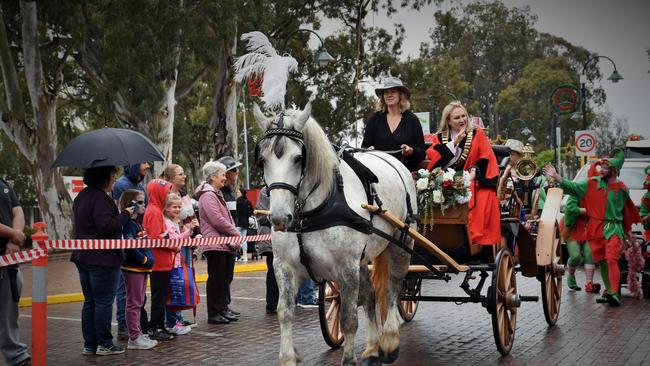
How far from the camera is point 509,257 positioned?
8445 millimetres

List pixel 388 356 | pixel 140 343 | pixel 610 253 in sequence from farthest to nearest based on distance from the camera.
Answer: pixel 610 253 → pixel 140 343 → pixel 388 356

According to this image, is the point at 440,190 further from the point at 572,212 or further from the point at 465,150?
the point at 572,212

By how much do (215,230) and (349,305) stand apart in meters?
4.38

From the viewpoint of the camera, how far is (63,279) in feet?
57.0

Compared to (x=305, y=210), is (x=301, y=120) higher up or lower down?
higher up

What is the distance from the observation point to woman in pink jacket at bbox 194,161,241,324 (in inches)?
405

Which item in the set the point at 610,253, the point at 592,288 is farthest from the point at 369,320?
the point at 592,288

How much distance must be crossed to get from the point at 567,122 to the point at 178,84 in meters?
46.9

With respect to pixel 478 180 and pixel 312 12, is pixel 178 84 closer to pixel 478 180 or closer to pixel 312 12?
pixel 312 12

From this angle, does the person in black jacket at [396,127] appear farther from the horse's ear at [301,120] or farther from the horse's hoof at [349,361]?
the horse's hoof at [349,361]

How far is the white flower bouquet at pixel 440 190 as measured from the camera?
25.9 feet

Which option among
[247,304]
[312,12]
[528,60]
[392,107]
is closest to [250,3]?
[312,12]

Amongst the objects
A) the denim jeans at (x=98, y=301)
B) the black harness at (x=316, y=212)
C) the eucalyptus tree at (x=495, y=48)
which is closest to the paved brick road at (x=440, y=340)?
the denim jeans at (x=98, y=301)

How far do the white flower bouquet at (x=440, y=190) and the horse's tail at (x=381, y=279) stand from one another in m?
0.64
